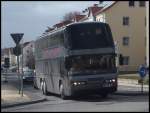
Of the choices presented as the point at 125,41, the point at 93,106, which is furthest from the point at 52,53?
the point at 125,41

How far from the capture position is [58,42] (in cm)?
2884

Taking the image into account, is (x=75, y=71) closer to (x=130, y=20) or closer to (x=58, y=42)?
(x=58, y=42)

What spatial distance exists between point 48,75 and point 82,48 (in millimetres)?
6288

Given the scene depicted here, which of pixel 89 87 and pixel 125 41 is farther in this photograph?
pixel 125 41

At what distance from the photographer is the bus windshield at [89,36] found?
2662 centimetres

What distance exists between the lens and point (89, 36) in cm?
2678

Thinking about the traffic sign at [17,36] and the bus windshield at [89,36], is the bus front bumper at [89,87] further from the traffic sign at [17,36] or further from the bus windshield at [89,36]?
the traffic sign at [17,36]

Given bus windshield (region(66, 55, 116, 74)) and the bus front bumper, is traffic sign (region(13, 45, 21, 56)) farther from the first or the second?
the bus front bumper

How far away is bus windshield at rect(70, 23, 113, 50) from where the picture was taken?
26.6 metres

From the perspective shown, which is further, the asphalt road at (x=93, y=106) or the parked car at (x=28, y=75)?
the parked car at (x=28, y=75)

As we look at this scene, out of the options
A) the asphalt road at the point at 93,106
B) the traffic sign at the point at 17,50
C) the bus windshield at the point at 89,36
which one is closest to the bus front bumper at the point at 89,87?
the asphalt road at the point at 93,106

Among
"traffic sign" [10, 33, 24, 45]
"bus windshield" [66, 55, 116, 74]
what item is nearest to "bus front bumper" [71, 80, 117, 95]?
"bus windshield" [66, 55, 116, 74]

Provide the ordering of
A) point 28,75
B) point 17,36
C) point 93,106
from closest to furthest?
1. point 93,106
2. point 17,36
3. point 28,75

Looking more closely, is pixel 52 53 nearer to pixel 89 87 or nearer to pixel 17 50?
pixel 17 50
